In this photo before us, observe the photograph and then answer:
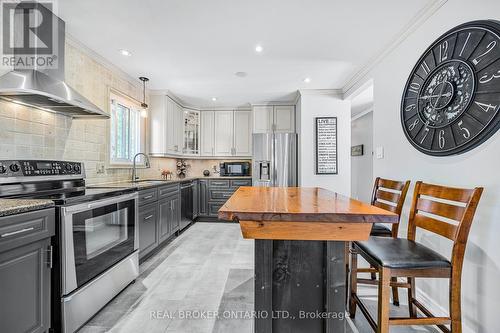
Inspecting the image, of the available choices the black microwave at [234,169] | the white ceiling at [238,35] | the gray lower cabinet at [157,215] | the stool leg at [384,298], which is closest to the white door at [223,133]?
the black microwave at [234,169]

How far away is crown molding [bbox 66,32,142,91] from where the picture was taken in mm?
2482

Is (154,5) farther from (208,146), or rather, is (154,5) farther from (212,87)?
(208,146)

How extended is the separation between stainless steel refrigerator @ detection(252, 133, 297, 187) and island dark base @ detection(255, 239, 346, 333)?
3.25 m

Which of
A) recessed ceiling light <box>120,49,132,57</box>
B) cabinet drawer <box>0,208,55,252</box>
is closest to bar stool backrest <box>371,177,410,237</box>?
cabinet drawer <box>0,208,55,252</box>

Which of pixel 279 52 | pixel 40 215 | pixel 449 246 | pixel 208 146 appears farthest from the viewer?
pixel 208 146

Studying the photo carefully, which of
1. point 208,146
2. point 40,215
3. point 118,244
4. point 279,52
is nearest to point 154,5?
point 279,52

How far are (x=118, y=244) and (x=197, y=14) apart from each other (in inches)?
84.5

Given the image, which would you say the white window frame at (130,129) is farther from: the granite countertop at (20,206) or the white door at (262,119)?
the white door at (262,119)

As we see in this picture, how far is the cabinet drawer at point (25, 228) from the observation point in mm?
1179

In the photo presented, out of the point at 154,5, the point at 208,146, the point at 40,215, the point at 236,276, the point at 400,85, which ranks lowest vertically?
the point at 236,276

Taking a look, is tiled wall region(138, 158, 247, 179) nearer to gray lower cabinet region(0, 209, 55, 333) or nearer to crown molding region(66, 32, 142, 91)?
crown molding region(66, 32, 142, 91)

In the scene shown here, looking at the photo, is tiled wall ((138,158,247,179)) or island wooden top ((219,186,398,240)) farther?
tiled wall ((138,158,247,179))

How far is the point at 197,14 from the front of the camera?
2.11m

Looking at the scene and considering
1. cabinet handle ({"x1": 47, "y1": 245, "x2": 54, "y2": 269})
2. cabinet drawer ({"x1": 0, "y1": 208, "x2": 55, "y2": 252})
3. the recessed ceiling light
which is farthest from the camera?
the recessed ceiling light
